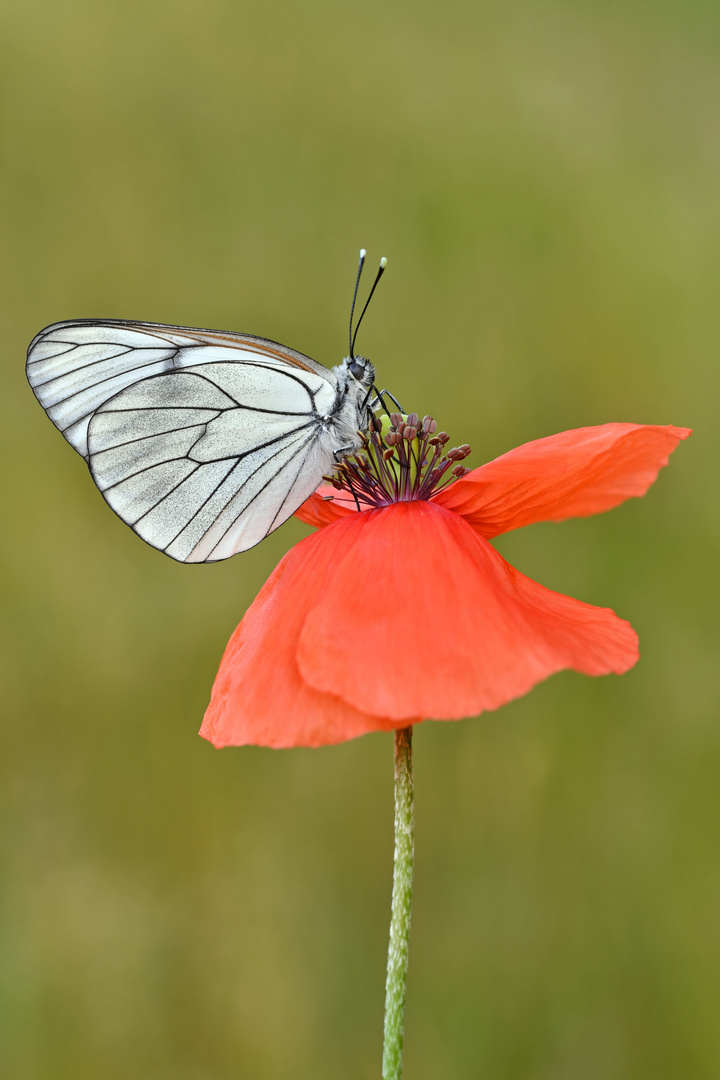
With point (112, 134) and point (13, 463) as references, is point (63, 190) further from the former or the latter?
point (13, 463)

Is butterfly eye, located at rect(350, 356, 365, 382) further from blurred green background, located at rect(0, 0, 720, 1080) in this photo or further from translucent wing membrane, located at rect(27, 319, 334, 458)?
blurred green background, located at rect(0, 0, 720, 1080)

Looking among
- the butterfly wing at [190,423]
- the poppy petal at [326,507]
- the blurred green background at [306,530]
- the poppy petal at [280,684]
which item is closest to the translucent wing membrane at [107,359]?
the butterfly wing at [190,423]

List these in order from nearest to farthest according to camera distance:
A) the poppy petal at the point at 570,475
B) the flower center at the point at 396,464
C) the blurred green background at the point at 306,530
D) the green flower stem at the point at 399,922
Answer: the green flower stem at the point at 399,922 → the poppy petal at the point at 570,475 → the flower center at the point at 396,464 → the blurred green background at the point at 306,530

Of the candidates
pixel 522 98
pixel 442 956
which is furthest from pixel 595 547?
pixel 522 98

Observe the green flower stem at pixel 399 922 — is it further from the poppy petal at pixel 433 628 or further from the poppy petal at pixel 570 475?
the poppy petal at pixel 570 475

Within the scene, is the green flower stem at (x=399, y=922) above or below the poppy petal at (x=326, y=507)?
below

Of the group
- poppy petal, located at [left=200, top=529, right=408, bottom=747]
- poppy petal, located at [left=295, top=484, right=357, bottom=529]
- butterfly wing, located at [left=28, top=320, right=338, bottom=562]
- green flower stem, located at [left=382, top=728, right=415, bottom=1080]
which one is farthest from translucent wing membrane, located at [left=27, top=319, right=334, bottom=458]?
green flower stem, located at [left=382, top=728, right=415, bottom=1080]
